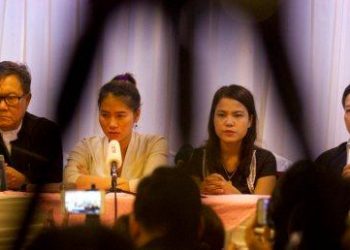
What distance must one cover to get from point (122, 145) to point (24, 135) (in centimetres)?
27

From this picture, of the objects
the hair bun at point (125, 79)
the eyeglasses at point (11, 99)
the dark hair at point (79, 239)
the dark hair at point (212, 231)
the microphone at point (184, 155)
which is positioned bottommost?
the dark hair at point (212, 231)

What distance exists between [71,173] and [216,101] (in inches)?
16.2

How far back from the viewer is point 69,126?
2123 millimetres

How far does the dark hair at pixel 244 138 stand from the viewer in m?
1.88

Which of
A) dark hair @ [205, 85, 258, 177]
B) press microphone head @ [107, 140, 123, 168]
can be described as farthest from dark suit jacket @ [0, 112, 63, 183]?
dark hair @ [205, 85, 258, 177]

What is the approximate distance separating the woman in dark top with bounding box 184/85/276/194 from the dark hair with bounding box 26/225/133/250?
0.96 meters

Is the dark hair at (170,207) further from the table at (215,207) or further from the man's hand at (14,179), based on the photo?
the man's hand at (14,179)

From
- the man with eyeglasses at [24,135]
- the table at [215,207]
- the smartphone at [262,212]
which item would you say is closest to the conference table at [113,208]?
the table at [215,207]

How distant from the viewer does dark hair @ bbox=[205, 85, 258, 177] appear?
188 cm

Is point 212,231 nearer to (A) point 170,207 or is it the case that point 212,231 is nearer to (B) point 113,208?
(A) point 170,207

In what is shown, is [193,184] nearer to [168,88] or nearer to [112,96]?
[112,96]

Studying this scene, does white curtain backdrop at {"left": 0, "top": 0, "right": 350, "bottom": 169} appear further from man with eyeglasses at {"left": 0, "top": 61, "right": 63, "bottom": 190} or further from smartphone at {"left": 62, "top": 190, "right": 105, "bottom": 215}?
smartphone at {"left": 62, "top": 190, "right": 105, "bottom": 215}

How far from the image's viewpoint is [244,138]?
1950mm

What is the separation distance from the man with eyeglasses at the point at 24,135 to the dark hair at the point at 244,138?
1.30ft
